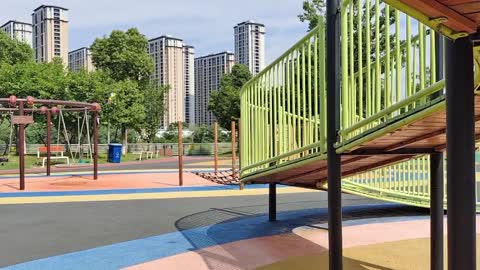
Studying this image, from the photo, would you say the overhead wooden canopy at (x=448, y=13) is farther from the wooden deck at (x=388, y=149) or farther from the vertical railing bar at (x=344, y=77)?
the vertical railing bar at (x=344, y=77)

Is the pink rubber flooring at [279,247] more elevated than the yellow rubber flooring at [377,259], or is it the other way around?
the yellow rubber flooring at [377,259]

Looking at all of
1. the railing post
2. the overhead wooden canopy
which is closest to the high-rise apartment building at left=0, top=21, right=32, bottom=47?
the railing post

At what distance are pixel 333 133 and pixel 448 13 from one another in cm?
244

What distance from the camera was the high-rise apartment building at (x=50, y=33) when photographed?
233ft

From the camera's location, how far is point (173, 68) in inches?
3071

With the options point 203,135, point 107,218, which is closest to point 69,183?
point 107,218

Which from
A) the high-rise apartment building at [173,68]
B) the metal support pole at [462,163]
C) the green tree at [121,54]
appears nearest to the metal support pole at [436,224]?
the metal support pole at [462,163]

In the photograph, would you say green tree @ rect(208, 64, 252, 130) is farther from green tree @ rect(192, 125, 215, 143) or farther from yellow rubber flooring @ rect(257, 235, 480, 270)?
yellow rubber flooring @ rect(257, 235, 480, 270)

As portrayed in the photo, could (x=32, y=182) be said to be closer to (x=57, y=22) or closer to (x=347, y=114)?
(x=347, y=114)

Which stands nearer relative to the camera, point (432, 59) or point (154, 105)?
point (432, 59)

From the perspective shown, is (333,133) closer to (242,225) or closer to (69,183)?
(242,225)

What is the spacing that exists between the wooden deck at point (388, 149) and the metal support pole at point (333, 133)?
0.64 feet

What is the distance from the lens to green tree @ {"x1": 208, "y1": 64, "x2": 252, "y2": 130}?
4469cm

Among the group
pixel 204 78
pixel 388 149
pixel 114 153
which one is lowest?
pixel 114 153
